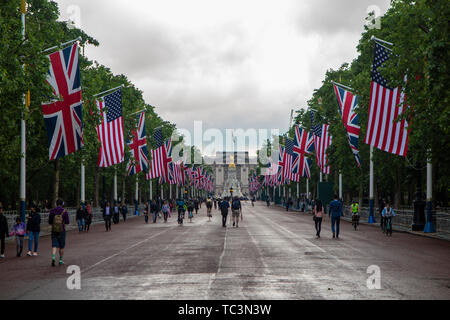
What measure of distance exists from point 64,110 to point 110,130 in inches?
449

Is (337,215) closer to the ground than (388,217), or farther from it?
farther from it

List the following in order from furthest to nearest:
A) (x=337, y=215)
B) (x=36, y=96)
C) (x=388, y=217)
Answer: (x=388, y=217)
(x=36, y=96)
(x=337, y=215)

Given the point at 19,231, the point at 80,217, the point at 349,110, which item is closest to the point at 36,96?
the point at 19,231

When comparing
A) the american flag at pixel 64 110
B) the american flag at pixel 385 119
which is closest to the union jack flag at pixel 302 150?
the american flag at pixel 385 119

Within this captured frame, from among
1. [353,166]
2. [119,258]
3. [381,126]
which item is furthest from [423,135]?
[353,166]

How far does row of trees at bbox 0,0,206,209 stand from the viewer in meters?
23.8

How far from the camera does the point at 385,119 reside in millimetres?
26859

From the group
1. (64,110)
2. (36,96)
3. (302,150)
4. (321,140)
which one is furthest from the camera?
(302,150)

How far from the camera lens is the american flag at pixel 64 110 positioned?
26250 millimetres

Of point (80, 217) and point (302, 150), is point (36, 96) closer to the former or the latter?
point (80, 217)

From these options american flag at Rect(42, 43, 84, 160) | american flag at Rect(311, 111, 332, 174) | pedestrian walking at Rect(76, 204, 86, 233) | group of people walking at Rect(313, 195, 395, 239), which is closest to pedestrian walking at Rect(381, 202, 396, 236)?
group of people walking at Rect(313, 195, 395, 239)

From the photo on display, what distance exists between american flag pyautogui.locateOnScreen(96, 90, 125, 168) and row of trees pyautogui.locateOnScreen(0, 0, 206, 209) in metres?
0.96

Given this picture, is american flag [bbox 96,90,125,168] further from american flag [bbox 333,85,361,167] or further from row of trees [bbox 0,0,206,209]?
american flag [bbox 333,85,361,167]
